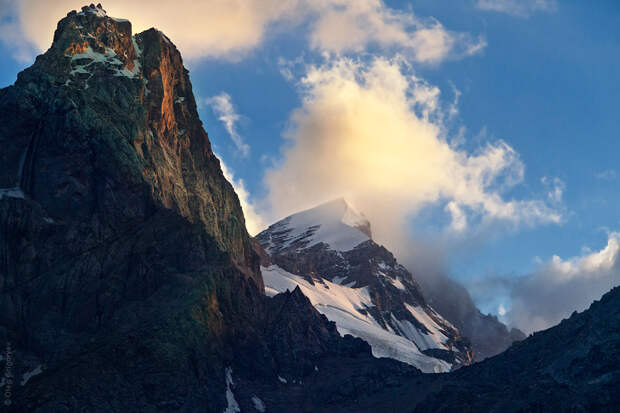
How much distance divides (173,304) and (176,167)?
43.4 metres

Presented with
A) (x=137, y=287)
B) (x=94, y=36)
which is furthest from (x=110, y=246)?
(x=94, y=36)

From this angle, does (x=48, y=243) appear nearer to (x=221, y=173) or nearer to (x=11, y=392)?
(x=11, y=392)

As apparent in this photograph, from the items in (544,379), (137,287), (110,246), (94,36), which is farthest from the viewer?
(94,36)

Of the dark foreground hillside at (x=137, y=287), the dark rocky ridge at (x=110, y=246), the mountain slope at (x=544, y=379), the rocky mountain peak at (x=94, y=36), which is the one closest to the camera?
the dark rocky ridge at (x=110, y=246)

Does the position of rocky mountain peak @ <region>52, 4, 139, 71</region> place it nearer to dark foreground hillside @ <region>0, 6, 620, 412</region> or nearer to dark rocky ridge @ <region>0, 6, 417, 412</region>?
dark rocky ridge @ <region>0, 6, 417, 412</region>

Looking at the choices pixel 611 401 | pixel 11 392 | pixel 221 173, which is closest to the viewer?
pixel 11 392

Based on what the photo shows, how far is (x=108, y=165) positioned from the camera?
138 m

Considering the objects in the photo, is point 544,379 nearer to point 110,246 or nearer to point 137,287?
point 137,287

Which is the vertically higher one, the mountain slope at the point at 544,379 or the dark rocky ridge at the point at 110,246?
the dark rocky ridge at the point at 110,246

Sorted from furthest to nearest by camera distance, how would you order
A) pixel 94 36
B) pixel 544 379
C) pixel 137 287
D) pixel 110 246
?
pixel 94 36, pixel 137 287, pixel 544 379, pixel 110 246

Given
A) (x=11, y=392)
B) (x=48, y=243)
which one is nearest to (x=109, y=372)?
(x=11, y=392)

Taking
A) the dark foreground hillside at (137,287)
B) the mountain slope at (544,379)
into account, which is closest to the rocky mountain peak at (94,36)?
the dark foreground hillside at (137,287)

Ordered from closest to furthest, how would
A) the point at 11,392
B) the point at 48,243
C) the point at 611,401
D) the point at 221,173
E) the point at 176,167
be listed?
the point at 11,392 < the point at 611,401 < the point at 48,243 < the point at 176,167 < the point at 221,173

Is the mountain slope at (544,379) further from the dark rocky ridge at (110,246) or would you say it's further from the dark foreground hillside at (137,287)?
the dark rocky ridge at (110,246)
